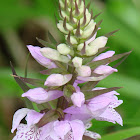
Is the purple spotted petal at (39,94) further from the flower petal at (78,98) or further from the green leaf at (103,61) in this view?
the green leaf at (103,61)

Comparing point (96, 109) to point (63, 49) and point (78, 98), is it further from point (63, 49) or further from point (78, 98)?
point (63, 49)

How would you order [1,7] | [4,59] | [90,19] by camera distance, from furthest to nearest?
[4,59] < [1,7] < [90,19]

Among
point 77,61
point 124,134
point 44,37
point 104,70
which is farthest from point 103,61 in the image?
point 44,37

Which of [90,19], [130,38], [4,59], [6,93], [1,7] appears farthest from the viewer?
[4,59]

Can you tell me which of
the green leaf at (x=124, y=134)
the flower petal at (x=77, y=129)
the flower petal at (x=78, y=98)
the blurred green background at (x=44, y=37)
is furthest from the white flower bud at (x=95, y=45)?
the blurred green background at (x=44, y=37)

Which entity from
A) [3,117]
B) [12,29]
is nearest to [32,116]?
[3,117]

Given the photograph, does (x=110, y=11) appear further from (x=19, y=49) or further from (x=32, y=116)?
(x=32, y=116)

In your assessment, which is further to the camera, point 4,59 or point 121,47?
point 4,59
